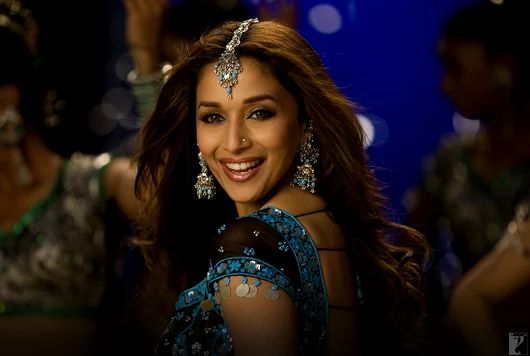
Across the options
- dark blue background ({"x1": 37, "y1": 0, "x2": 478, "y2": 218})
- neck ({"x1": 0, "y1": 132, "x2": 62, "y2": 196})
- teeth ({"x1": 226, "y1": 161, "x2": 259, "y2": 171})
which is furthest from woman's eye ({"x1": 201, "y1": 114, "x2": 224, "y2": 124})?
dark blue background ({"x1": 37, "y1": 0, "x2": 478, "y2": 218})

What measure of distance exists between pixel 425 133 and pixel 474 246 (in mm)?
575

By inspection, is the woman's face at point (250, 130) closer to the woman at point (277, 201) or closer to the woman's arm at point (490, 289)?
the woman at point (277, 201)

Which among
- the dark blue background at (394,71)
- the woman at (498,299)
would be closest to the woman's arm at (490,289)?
the woman at (498,299)

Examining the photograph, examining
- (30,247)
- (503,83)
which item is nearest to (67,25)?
(30,247)

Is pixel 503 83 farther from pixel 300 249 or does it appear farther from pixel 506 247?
pixel 300 249

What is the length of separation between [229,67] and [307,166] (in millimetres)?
287

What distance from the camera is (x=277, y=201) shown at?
6.28 ft

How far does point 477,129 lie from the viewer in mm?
3676

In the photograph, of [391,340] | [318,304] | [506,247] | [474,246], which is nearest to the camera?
A: [318,304]

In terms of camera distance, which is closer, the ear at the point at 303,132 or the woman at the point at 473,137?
the ear at the point at 303,132

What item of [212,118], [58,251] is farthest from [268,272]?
[58,251]

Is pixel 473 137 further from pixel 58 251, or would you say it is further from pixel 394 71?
pixel 58 251

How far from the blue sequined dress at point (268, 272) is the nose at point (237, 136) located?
169 mm

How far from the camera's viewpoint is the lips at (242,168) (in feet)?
6.44
